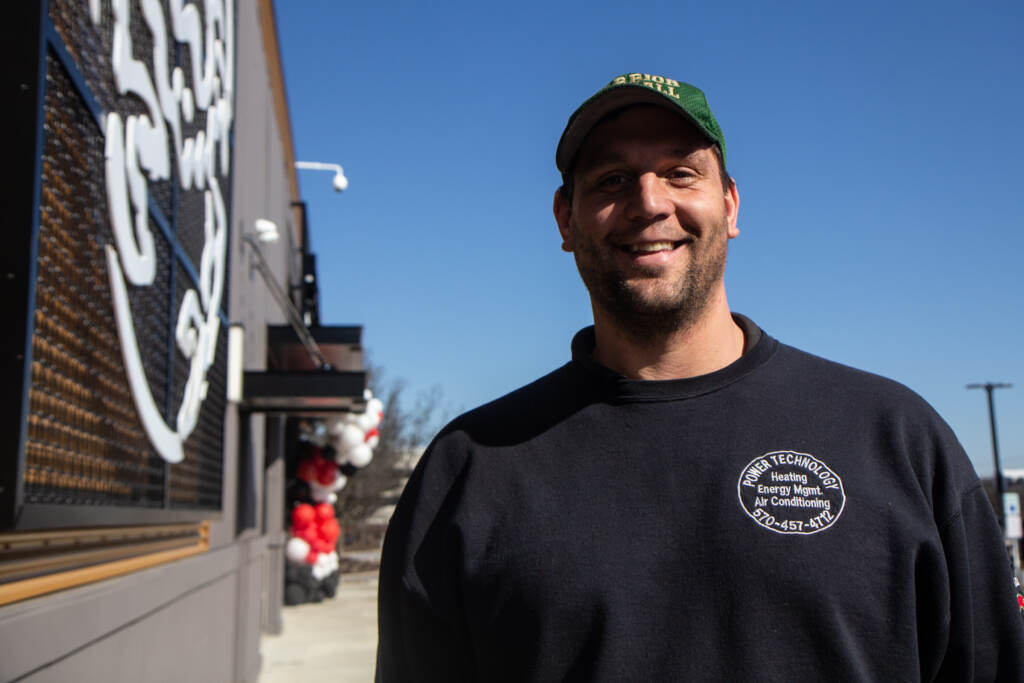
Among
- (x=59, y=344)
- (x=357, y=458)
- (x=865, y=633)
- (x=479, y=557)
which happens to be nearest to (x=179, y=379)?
(x=59, y=344)

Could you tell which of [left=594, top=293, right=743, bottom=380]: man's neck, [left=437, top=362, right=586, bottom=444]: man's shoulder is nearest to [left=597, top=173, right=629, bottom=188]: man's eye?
[left=594, top=293, right=743, bottom=380]: man's neck

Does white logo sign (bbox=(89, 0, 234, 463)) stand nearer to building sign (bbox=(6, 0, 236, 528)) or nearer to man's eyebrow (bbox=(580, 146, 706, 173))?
building sign (bbox=(6, 0, 236, 528))

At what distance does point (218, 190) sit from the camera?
22.6 feet

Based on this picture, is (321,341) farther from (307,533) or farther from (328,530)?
(328,530)

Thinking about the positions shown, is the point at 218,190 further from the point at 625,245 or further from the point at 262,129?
the point at 625,245

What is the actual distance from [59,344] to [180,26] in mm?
2634

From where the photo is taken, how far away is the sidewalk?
34.6 ft

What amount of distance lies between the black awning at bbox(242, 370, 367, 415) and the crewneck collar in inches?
246

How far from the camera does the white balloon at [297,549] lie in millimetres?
15223

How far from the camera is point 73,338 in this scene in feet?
10.8

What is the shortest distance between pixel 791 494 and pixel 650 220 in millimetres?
602

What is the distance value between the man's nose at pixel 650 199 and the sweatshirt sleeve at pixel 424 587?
628mm

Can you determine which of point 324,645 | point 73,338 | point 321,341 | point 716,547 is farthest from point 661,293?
point 324,645

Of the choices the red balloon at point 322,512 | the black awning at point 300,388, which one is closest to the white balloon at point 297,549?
the red balloon at point 322,512
